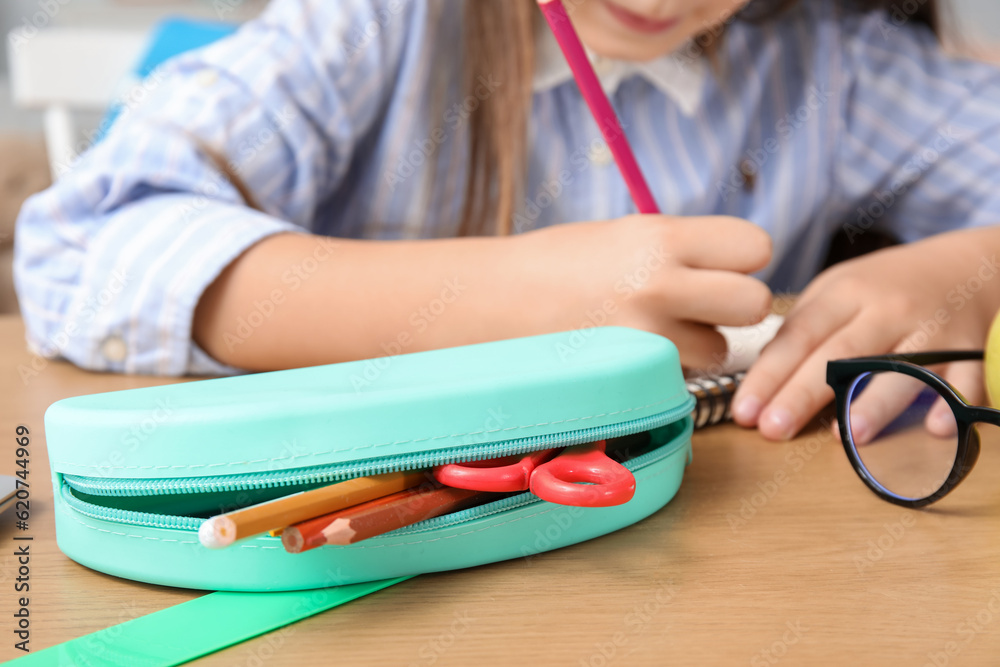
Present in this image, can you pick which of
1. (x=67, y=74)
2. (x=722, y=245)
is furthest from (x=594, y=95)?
(x=67, y=74)

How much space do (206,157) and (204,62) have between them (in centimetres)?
11

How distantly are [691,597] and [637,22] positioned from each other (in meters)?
0.44

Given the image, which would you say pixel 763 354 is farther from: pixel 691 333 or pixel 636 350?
pixel 636 350

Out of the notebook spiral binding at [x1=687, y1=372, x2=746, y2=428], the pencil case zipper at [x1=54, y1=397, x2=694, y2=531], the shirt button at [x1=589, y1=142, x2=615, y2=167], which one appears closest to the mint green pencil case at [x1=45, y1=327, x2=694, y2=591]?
the pencil case zipper at [x1=54, y1=397, x2=694, y2=531]

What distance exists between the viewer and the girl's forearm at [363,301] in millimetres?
427

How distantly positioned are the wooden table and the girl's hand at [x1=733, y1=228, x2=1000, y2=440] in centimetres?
7

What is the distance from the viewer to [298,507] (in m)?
0.23

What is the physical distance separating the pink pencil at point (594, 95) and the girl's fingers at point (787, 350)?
0.32 feet

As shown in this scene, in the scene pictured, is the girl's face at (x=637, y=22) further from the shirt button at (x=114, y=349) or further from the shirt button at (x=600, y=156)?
the shirt button at (x=114, y=349)

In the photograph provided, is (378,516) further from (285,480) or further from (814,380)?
(814,380)

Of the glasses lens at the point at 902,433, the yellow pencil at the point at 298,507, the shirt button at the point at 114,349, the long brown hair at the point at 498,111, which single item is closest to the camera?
the yellow pencil at the point at 298,507

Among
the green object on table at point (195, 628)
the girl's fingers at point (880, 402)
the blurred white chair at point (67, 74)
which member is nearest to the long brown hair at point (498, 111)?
→ the girl's fingers at point (880, 402)

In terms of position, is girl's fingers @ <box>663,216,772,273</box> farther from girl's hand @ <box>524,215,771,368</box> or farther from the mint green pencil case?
the mint green pencil case

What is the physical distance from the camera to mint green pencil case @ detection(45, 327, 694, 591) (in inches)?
9.4
